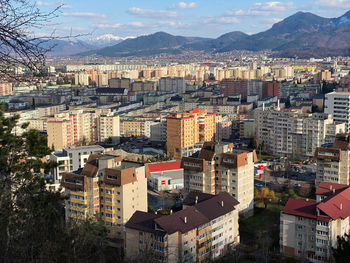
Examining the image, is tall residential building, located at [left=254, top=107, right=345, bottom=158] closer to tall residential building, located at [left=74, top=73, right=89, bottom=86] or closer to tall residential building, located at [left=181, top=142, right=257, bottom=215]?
tall residential building, located at [left=181, top=142, right=257, bottom=215]

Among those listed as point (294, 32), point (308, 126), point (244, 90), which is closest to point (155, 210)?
point (308, 126)

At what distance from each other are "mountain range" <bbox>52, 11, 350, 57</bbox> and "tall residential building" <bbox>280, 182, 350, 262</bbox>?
1592 inches

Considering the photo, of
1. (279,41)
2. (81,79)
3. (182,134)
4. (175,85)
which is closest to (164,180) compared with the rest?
(182,134)

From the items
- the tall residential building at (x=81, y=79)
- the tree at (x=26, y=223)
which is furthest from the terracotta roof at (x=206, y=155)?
the tall residential building at (x=81, y=79)

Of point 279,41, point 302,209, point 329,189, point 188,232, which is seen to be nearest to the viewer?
point 188,232

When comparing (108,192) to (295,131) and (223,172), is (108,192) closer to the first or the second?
(223,172)

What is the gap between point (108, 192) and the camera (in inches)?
194

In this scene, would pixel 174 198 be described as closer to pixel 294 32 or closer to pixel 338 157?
pixel 338 157

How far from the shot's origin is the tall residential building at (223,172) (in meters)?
5.75

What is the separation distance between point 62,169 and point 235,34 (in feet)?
220

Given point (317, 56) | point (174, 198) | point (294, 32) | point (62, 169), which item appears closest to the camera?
point (174, 198)

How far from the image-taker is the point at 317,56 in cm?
4244

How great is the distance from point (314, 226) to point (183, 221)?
4.27 ft

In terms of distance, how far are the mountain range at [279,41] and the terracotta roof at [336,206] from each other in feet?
132
